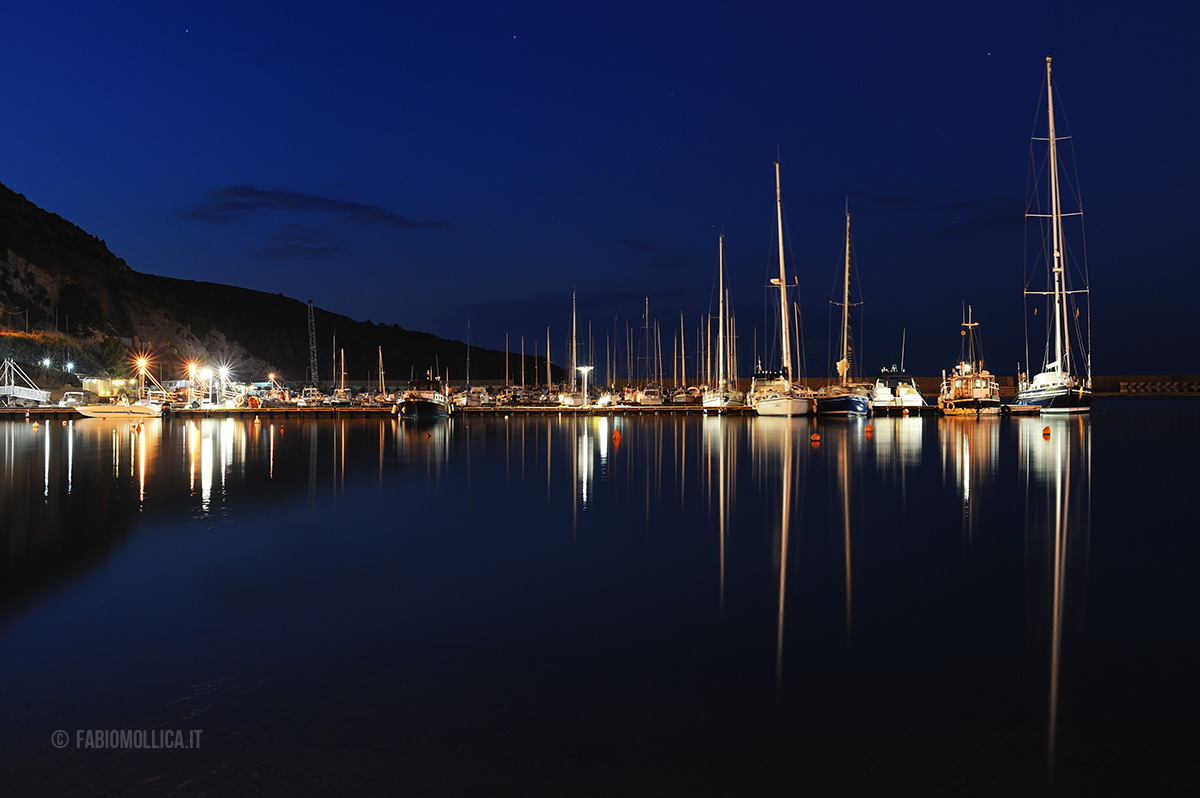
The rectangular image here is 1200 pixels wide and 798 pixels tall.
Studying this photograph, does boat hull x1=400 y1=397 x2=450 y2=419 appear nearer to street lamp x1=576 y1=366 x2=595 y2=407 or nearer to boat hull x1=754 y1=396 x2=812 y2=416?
street lamp x1=576 y1=366 x2=595 y2=407

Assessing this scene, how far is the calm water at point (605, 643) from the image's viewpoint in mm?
5746

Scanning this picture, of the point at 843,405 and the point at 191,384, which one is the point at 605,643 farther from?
the point at 191,384

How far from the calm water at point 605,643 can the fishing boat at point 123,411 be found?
2348 inches

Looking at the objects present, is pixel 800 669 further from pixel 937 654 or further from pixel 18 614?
pixel 18 614

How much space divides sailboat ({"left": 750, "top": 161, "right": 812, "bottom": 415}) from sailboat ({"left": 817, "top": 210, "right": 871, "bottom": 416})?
4.59ft

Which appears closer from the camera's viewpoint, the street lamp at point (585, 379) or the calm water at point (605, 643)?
the calm water at point (605, 643)

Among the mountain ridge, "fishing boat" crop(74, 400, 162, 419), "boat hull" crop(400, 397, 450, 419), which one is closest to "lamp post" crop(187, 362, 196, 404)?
the mountain ridge

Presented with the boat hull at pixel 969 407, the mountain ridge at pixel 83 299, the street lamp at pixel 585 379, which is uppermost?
the mountain ridge at pixel 83 299

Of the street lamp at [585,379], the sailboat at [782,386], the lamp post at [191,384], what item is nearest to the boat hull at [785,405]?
the sailboat at [782,386]

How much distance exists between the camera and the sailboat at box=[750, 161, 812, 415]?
2345 inches

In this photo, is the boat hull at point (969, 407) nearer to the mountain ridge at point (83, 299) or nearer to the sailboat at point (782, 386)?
the sailboat at point (782, 386)

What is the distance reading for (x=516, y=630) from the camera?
8.97 m

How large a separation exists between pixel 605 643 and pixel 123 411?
74804 millimetres

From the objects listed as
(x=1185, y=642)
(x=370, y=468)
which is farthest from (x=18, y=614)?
(x=370, y=468)
